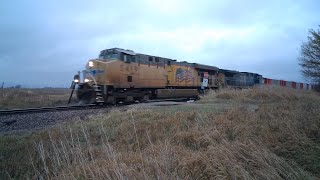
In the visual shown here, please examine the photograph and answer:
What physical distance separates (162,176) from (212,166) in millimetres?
977

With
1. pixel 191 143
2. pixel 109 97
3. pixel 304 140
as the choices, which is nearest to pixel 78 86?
pixel 109 97

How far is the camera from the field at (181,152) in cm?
492

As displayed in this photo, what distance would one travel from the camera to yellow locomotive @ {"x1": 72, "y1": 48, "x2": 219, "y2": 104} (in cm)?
1856

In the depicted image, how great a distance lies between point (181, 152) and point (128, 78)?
14305mm

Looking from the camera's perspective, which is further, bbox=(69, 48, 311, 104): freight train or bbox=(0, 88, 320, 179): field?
bbox=(69, 48, 311, 104): freight train

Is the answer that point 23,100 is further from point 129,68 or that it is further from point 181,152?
point 181,152

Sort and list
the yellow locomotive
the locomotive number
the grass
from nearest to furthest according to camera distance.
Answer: the yellow locomotive, the locomotive number, the grass

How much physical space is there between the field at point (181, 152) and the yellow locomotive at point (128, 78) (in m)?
8.94

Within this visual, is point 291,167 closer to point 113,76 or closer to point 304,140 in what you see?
point 304,140

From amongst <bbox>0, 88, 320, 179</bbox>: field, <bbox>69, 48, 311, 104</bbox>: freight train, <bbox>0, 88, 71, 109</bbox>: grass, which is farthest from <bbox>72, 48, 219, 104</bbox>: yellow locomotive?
<bbox>0, 88, 320, 179</bbox>: field

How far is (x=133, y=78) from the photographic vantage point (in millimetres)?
20328

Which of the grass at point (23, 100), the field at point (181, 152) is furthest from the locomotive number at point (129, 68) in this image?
the field at point (181, 152)

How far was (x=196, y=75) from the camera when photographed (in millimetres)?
28312

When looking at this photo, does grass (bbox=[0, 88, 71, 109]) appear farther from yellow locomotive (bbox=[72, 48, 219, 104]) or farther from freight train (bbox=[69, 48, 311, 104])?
yellow locomotive (bbox=[72, 48, 219, 104])
